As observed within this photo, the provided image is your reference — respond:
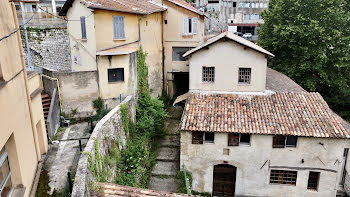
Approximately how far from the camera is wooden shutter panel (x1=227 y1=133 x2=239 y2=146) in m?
17.6

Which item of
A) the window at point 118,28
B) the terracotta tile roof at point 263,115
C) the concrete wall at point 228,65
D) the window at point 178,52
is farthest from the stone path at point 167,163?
the window at point 118,28

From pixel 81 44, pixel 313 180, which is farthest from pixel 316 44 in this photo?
pixel 81 44

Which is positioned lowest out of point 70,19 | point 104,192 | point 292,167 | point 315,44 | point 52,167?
point 292,167

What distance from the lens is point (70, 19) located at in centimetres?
1822

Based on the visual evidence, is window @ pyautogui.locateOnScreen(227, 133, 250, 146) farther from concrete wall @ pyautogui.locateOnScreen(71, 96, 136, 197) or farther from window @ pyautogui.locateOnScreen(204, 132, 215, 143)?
concrete wall @ pyautogui.locateOnScreen(71, 96, 136, 197)

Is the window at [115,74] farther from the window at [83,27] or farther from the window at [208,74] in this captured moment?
the window at [208,74]

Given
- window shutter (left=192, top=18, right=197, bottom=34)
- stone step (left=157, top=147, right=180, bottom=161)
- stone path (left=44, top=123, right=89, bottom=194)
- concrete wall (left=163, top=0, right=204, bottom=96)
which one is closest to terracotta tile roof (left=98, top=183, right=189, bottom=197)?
stone path (left=44, top=123, right=89, bottom=194)

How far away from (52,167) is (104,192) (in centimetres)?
226

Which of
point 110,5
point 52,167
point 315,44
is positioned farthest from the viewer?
point 315,44

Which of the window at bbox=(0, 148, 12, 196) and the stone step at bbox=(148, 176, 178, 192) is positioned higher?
the window at bbox=(0, 148, 12, 196)

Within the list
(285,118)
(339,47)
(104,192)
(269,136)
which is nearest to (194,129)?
(269,136)

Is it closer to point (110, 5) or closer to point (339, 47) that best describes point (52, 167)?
point (110, 5)

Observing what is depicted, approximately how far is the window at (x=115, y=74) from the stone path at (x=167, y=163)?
6.26 m

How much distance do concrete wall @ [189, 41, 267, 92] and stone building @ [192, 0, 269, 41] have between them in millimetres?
38752
